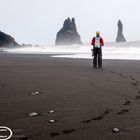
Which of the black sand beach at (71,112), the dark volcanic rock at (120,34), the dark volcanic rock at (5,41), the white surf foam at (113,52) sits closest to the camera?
the black sand beach at (71,112)

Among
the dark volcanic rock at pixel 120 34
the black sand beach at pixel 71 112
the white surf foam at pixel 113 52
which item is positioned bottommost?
the white surf foam at pixel 113 52

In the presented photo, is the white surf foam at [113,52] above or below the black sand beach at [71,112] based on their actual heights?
below

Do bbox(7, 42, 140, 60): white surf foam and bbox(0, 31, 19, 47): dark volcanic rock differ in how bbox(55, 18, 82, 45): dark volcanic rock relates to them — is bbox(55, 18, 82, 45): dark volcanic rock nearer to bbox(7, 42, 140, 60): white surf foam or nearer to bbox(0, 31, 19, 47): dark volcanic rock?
bbox(0, 31, 19, 47): dark volcanic rock

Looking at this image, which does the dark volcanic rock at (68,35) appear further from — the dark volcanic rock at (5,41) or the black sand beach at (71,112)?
the black sand beach at (71,112)

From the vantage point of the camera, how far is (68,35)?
292 feet

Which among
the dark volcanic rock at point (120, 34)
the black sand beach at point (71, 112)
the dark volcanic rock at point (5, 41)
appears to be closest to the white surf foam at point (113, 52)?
the black sand beach at point (71, 112)

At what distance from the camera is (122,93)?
5695 millimetres

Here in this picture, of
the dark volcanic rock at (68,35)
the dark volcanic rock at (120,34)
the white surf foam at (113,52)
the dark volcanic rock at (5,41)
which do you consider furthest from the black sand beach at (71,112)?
the dark volcanic rock at (68,35)

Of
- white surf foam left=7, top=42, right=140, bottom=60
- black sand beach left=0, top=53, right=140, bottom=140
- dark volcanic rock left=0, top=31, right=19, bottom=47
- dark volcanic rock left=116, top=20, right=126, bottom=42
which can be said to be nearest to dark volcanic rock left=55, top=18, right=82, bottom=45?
dark volcanic rock left=116, top=20, right=126, bottom=42

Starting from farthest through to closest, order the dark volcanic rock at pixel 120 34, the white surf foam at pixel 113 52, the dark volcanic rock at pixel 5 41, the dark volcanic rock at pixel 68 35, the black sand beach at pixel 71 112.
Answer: the dark volcanic rock at pixel 68 35, the dark volcanic rock at pixel 120 34, the dark volcanic rock at pixel 5 41, the white surf foam at pixel 113 52, the black sand beach at pixel 71 112

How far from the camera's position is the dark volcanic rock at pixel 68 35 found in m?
87.2

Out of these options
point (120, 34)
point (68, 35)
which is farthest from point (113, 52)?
point (68, 35)

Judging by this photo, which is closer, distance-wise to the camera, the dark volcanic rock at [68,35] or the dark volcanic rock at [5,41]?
the dark volcanic rock at [5,41]

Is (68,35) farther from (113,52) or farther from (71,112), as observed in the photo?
(71,112)
